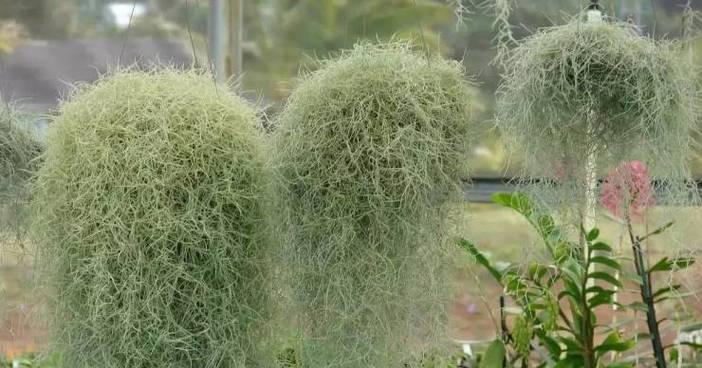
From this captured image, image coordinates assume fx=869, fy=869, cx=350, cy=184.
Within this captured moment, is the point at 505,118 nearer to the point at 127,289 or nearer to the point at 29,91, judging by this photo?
the point at 127,289

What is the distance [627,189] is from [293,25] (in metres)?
0.94

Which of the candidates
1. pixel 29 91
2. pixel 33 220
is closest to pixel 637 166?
pixel 33 220

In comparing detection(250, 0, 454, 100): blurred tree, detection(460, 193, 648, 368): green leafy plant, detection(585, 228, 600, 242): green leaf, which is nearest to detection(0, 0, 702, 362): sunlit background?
detection(250, 0, 454, 100): blurred tree

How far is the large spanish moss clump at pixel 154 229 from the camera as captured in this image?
909 millimetres

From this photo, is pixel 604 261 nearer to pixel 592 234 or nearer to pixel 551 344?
pixel 592 234

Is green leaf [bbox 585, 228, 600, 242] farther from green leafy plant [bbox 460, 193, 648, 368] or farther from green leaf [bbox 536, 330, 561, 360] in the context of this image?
green leaf [bbox 536, 330, 561, 360]

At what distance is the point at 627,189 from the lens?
36.7 inches

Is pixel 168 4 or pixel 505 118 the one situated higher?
pixel 168 4

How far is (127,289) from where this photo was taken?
2.96ft

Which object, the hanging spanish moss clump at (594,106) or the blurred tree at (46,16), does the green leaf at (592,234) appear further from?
the blurred tree at (46,16)

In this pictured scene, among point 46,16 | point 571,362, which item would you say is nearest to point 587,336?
point 571,362

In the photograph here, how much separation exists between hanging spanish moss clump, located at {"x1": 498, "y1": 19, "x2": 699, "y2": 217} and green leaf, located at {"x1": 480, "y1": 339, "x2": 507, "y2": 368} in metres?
0.34

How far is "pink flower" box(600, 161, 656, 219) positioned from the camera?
941 mm

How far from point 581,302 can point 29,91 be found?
120 centimetres
